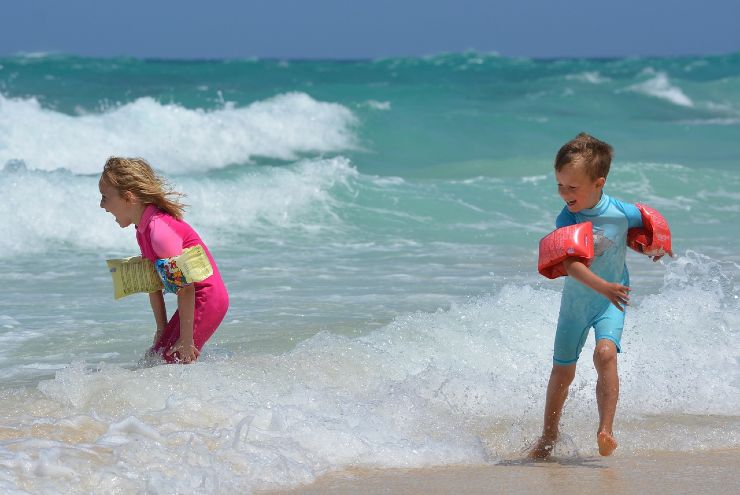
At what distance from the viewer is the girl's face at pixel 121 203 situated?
4.59 meters

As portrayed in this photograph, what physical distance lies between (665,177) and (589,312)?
10724mm

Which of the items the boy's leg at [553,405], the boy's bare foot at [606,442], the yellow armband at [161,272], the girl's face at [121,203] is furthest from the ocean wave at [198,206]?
the boy's bare foot at [606,442]

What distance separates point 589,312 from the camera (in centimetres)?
410

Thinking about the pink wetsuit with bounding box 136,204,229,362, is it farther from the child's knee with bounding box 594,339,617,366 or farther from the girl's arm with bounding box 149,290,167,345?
the child's knee with bounding box 594,339,617,366

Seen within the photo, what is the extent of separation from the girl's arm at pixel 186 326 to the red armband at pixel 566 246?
1.45 metres

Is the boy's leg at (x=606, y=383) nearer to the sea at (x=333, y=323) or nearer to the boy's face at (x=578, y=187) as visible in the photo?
the sea at (x=333, y=323)

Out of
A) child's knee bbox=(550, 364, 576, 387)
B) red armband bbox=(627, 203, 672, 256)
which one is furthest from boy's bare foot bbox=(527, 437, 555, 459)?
red armband bbox=(627, 203, 672, 256)

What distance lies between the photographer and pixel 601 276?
4133 mm

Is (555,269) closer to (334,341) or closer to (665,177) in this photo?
(334,341)

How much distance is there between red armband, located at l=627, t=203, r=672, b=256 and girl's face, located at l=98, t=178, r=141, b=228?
1.97 meters

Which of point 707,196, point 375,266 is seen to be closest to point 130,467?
point 375,266

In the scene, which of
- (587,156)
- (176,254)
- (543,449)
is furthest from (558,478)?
(176,254)

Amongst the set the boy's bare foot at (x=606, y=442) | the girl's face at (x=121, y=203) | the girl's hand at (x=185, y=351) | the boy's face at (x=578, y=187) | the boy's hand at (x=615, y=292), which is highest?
the boy's face at (x=578, y=187)

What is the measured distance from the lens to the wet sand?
12.2ft
